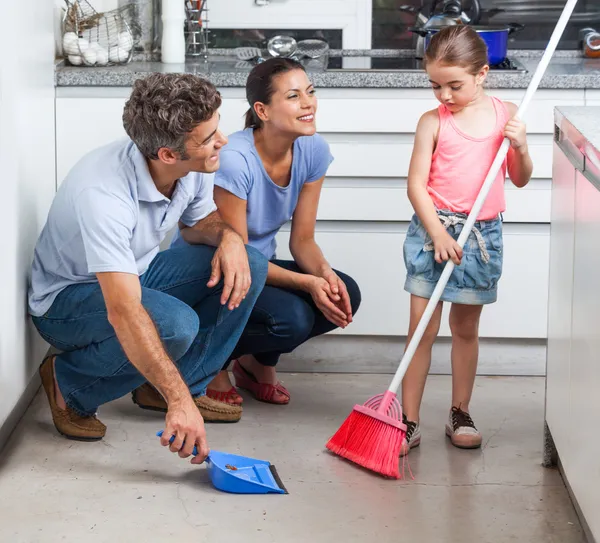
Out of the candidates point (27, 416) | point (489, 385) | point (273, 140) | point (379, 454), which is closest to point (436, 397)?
point (489, 385)

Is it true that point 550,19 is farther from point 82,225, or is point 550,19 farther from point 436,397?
point 82,225

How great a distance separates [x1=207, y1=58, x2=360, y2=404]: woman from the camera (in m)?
2.39

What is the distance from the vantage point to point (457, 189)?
232cm

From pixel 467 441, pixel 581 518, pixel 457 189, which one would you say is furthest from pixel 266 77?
pixel 581 518

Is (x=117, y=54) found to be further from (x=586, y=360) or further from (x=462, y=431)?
(x=586, y=360)

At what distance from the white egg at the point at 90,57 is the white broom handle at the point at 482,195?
119 centimetres

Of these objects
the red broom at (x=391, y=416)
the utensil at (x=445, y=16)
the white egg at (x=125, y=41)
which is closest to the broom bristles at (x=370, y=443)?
the red broom at (x=391, y=416)

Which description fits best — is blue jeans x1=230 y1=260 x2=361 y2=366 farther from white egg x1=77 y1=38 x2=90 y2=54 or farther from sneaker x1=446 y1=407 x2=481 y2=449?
white egg x1=77 y1=38 x2=90 y2=54

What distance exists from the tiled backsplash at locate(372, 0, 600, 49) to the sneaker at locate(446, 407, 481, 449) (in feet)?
4.49

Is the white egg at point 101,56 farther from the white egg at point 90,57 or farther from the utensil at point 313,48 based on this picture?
the utensil at point 313,48

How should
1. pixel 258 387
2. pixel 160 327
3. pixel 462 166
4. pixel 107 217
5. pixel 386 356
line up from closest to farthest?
1. pixel 107 217
2. pixel 160 327
3. pixel 462 166
4. pixel 258 387
5. pixel 386 356

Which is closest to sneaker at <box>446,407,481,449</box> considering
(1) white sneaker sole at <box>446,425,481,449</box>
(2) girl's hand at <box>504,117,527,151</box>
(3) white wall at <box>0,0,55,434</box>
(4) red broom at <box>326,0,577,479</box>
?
(1) white sneaker sole at <box>446,425,481,449</box>

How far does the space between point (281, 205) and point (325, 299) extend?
27cm

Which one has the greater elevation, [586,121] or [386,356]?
[586,121]
